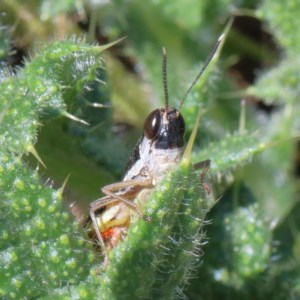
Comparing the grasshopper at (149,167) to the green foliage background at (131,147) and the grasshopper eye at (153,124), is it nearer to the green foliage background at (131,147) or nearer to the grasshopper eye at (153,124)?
the grasshopper eye at (153,124)

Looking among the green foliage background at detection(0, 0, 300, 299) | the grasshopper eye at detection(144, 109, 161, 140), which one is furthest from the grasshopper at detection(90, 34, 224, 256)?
the green foliage background at detection(0, 0, 300, 299)

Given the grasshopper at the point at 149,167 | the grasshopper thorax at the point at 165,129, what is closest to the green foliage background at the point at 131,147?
the grasshopper at the point at 149,167

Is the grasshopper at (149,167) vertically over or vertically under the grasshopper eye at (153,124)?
under

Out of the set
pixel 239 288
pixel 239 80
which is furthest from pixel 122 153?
pixel 239 80

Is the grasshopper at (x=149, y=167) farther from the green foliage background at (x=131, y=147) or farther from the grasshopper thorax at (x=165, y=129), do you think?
the green foliage background at (x=131, y=147)

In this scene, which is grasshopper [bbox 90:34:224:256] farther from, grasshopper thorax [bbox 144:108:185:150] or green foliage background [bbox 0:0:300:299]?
green foliage background [bbox 0:0:300:299]

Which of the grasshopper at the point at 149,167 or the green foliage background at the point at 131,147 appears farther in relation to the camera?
the grasshopper at the point at 149,167
